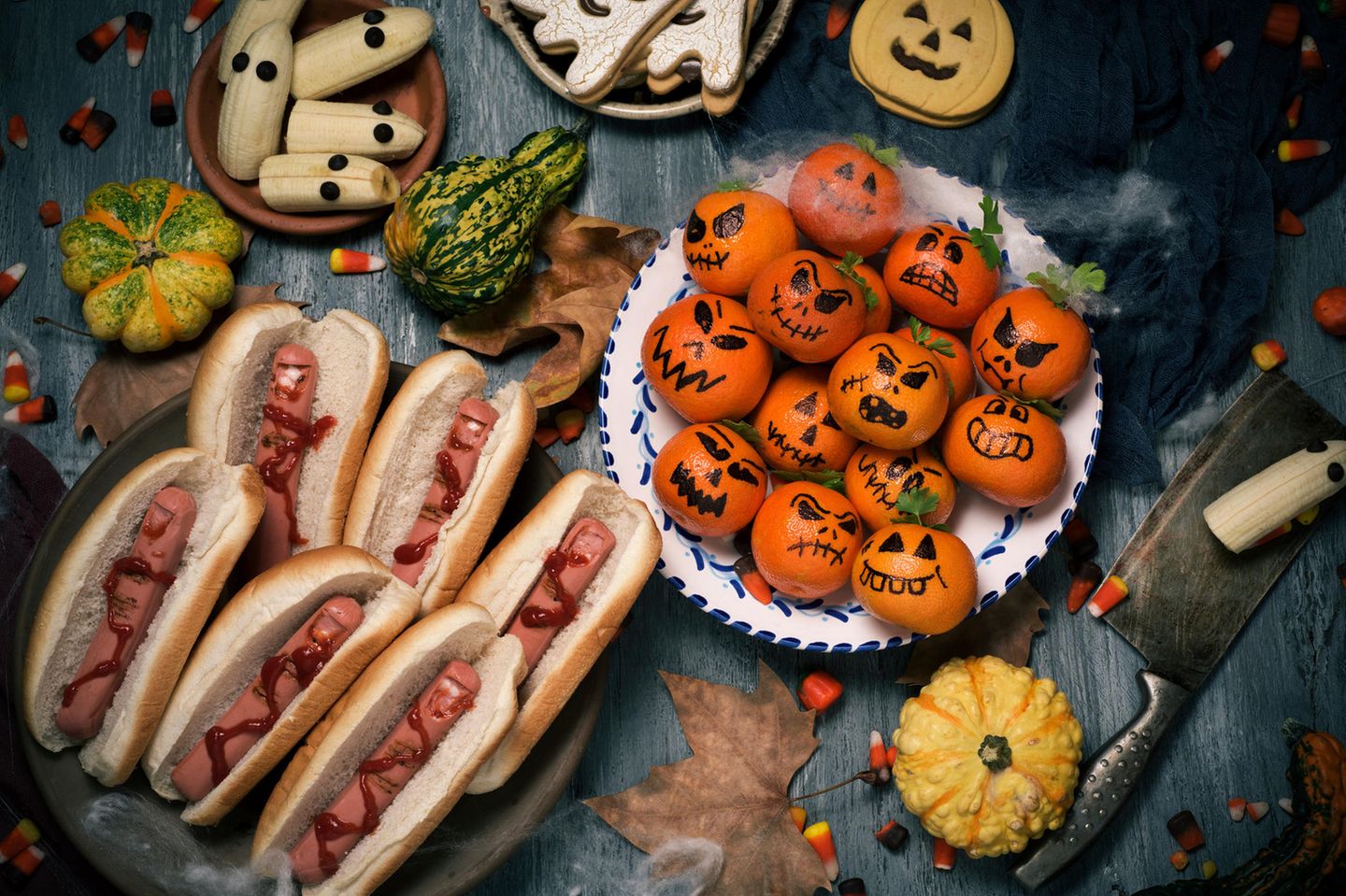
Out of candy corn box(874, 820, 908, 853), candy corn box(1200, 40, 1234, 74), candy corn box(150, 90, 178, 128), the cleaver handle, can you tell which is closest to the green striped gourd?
candy corn box(150, 90, 178, 128)

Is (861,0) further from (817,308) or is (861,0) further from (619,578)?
(619,578)

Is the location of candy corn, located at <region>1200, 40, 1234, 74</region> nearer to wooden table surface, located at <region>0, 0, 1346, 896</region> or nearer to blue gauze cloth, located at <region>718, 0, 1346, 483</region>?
blue gauze cloth, located at <region>718, 0, 1346, 483</region>

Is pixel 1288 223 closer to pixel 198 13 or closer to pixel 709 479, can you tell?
pixel 709 479

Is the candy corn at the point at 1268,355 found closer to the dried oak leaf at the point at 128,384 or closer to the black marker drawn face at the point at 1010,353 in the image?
the black marker drawn face at the point at 1010,353

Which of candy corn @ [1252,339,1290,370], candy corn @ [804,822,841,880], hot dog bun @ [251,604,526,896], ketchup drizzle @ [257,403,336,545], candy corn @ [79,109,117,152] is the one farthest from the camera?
candy corn @ [79,109,117,152]

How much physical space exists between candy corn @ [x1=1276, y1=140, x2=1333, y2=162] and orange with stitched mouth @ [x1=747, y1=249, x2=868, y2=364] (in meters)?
1.38

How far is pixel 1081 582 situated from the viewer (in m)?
2.62

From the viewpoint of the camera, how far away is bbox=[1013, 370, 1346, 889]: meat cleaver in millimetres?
2582

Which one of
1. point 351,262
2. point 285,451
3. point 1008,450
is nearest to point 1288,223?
point 1008,450

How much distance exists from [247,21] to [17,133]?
727mm

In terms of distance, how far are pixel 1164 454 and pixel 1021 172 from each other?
2.68 feet

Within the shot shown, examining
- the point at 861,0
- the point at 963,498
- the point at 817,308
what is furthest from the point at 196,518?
the point at 861,0

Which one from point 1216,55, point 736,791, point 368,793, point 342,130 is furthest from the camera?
point 1216,55

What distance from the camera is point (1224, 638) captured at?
8.50ft
